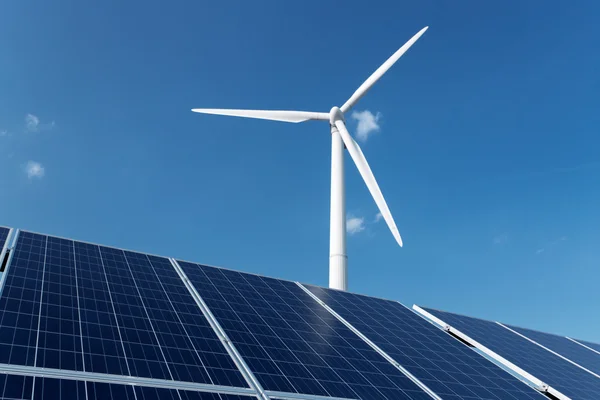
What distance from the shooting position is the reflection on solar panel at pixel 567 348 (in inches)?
1313

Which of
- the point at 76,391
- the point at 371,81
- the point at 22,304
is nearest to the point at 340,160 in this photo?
the point at 371,81

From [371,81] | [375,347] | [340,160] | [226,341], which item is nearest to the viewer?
[226,341]

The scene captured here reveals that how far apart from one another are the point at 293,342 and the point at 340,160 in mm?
20222

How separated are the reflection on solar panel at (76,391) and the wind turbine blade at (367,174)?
77.5ft

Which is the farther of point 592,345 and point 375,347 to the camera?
point 592,345

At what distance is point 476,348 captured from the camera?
2886cm

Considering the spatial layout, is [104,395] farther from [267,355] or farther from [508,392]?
[508,392]

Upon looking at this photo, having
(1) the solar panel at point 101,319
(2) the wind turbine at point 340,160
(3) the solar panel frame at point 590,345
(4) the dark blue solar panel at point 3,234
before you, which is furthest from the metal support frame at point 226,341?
(3) the solar panel frame at point 590,345

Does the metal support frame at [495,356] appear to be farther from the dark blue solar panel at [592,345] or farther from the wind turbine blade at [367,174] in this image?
the dark blue solar panel at [592,345]

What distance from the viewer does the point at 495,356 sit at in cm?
2791

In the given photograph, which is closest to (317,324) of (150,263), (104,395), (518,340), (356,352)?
(356,352)

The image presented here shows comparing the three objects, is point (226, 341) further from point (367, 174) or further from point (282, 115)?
point (282, 115)

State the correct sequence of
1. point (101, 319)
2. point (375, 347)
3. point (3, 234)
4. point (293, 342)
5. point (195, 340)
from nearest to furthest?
1. point (101, 319)
2. point (195, 340)
3. point (293, 342)
4. point (3, 234)
5. point (375, 347)

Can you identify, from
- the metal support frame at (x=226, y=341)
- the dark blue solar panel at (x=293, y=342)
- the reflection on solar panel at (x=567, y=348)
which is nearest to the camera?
the metal support frame at (x=226, y=341)
